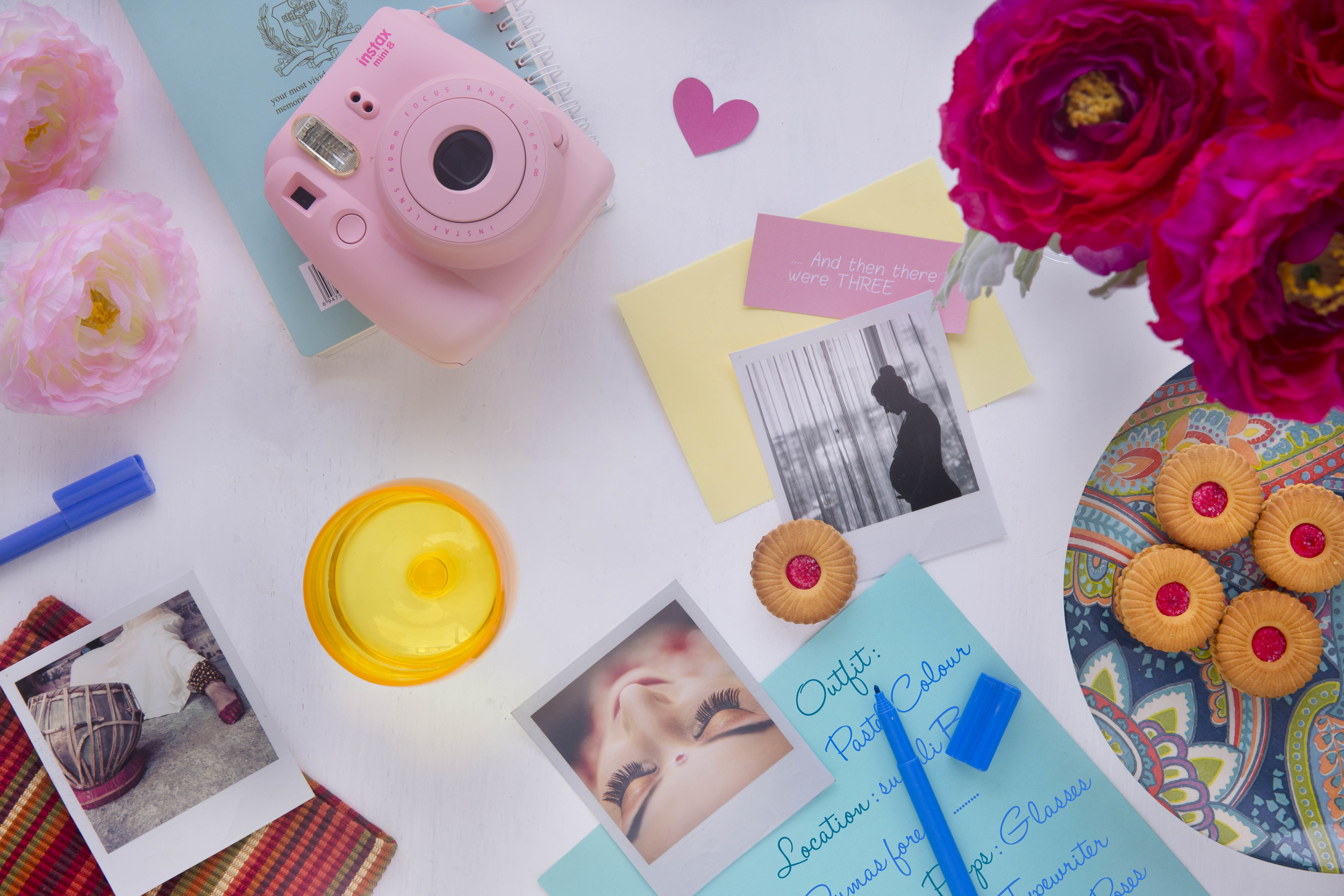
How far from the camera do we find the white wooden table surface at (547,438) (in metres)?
0.65

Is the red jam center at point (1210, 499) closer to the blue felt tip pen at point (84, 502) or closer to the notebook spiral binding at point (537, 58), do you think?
the notebook spiral binding at point (537, 58)

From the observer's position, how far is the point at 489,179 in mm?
536

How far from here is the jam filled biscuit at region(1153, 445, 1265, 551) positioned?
601mm

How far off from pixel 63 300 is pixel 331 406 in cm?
18

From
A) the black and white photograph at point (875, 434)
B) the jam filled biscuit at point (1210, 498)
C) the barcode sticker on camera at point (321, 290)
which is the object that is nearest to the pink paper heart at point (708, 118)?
the black and white photograph at point (875, 434)

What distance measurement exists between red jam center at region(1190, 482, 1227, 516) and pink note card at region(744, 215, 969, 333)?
0.20m

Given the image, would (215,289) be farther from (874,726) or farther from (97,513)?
(874,726)

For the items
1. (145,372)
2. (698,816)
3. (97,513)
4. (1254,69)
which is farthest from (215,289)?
(1254,69)

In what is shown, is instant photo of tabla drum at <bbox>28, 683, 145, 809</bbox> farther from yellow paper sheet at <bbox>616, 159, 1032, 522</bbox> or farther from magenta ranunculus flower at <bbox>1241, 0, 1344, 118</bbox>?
magenta ranunculus flower at <bbox>1241, 0, 1344, 118</bbox>

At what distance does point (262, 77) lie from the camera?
0.62 meters

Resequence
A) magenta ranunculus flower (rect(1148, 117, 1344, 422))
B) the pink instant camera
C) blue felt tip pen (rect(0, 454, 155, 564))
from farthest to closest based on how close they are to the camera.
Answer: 1. blue felt tip pen (rect(0, 454, 155, 564))
2. the pink instant camera
3. magenta ranunculus flower (rect(1148, 117, 1344, 422))

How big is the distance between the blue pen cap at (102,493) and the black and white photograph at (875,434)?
0.46m

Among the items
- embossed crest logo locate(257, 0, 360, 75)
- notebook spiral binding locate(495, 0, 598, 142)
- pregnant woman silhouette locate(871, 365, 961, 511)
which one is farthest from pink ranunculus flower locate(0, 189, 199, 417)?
pregnant woman silhouette locate(871, 365, 961, 511)

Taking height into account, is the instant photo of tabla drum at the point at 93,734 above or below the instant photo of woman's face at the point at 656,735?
above
